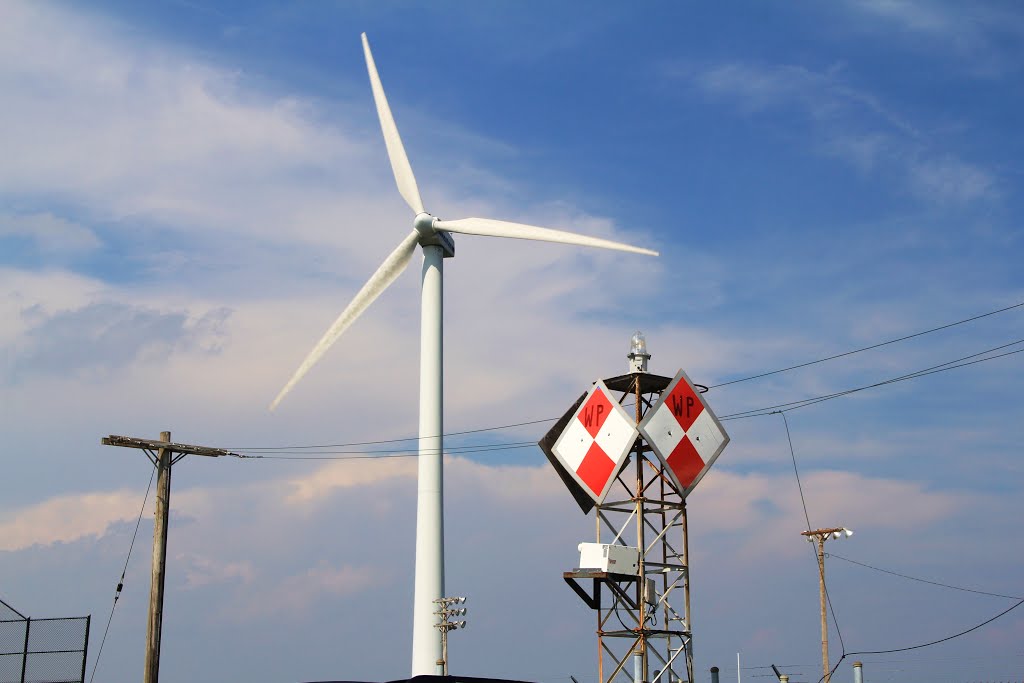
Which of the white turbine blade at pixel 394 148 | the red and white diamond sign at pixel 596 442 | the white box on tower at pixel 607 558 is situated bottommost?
the white box on tower at pixel 607 558

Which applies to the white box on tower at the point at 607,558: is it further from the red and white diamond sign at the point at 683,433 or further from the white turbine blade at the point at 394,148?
the white turbine blade at the point at 394,148

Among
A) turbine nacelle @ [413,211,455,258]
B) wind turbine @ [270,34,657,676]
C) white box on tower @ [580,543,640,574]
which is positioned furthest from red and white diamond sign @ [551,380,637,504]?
turbine nacelle @ [413,211,455,258]

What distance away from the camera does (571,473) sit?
4166 cm

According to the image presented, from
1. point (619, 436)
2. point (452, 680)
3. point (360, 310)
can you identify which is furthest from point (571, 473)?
point (452, 680)

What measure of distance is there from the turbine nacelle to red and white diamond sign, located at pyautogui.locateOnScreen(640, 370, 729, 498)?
647 inches

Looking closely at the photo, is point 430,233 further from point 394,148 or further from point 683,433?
point 683,433

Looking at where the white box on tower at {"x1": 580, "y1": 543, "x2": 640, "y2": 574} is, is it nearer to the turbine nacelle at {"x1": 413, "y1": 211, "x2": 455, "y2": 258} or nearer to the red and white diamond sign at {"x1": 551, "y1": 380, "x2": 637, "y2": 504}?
the red and white diamond sign at {"x1": 551, "y1": 380, "x2": 637, "y2": 504}

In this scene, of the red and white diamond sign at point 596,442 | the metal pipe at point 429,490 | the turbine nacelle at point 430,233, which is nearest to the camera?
the red and white diamond sign at point 596,442

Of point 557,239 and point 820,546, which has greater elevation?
point 557,239

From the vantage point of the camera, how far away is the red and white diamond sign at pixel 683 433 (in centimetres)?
4084

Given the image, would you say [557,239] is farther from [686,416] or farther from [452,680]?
[452,680]

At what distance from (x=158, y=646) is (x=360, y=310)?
702 inches

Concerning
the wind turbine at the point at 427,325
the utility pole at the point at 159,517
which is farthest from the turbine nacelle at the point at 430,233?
the utility pole at the point at 159,517

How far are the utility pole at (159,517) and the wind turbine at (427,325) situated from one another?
6883 millimetres
